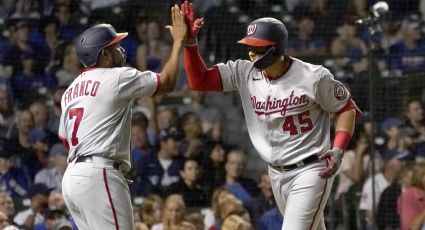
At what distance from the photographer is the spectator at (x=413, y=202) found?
894cm

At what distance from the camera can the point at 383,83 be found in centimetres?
995

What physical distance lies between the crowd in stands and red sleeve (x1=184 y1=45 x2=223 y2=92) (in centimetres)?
228

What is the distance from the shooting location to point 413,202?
8992 mm

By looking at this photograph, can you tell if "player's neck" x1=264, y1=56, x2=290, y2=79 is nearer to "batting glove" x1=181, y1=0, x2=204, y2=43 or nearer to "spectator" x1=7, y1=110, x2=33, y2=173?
"batting glove" x1=181, y1=0, x2=204, y2=43

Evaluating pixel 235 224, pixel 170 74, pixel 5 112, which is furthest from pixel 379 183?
pixel 170 74

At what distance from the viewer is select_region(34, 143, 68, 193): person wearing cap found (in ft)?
31.0

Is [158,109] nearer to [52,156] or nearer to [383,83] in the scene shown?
[52,156]

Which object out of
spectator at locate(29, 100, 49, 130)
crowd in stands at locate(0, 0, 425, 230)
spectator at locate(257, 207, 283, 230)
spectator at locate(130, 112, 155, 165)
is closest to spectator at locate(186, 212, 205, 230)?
crowd in stands at locate(0, 0, 425, 230)

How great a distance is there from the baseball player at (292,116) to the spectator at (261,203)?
3.04 m

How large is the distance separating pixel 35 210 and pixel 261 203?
1854 millimetres

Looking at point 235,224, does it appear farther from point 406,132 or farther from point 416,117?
point 416,117

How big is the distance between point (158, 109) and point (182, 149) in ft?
1.70

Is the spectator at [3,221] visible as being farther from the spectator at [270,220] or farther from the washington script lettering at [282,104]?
the washington script lettering at [282,104]

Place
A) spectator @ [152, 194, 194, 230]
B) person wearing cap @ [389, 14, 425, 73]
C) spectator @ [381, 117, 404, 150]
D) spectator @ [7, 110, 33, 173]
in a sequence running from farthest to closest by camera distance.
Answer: person wearing cap @ [389, 14, 425, 73], spectator @ [7, 110, 33, 173], spectator @ [381, 117, 404, 150], spectator @ [152, 194, 194, 230]
